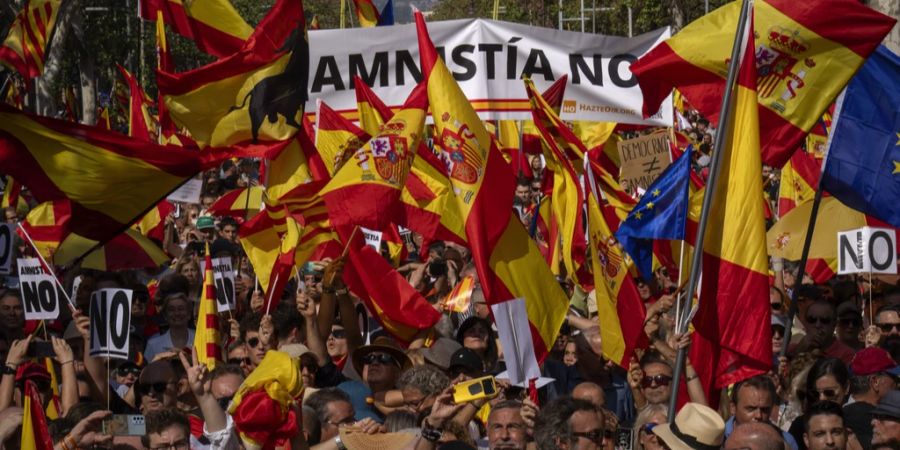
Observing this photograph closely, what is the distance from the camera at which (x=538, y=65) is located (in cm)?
1317

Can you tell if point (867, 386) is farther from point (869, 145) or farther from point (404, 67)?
point (404, 67)

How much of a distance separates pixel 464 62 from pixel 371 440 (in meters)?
6.12

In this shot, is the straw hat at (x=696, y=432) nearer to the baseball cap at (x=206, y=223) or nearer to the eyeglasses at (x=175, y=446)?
the eyeglasses at (x=175, y=446)

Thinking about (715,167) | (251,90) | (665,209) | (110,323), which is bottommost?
(110,323)

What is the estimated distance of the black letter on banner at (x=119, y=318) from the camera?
9086mm

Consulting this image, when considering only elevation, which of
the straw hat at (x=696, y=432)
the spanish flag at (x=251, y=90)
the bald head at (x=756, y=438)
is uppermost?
the spanish flag at (x=251, y=90)

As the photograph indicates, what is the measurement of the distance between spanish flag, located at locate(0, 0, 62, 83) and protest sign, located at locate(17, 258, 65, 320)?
486 inches

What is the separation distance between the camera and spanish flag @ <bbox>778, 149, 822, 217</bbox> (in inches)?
538

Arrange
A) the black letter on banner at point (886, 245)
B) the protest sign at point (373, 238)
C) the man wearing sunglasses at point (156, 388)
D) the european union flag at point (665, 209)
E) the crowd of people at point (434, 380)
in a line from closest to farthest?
the crowd of people at point (434, 380) → the man wearing sunglasses at point (156, 388) → the european union flag at point (665, 209) → the black letter on banner at point (886, 245) → the protest sign at point (373, 238)

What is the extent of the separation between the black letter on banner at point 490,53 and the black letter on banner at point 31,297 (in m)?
4.33

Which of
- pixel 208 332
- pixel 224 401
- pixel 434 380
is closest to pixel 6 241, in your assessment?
pixel 208 332

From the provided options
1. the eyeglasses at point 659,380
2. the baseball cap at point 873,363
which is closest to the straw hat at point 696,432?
the eyeglasses at point 659,380

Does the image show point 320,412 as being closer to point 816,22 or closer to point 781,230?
point 816,22

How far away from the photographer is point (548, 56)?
13.2m
